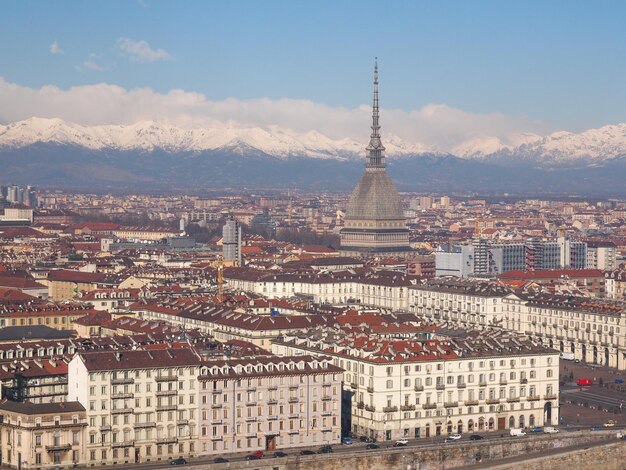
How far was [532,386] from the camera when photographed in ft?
220

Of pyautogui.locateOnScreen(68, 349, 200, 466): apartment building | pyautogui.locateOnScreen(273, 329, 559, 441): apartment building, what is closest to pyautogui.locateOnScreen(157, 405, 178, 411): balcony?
pyautogui.locateOnScreen(68, 349, 200, 466): apartment building

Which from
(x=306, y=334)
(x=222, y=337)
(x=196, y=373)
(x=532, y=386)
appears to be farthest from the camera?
(x=222, y=337)

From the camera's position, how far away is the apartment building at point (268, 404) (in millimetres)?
59812

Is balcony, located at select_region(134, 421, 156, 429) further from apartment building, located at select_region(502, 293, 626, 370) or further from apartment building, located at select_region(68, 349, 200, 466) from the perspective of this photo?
apartment building, located at select_region(502, 293, 626, 370)

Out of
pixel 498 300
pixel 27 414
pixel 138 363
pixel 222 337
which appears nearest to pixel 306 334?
pixel 222 337

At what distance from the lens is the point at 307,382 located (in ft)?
201

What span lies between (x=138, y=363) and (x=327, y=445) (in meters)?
7.45

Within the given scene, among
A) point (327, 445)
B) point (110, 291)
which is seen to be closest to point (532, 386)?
point (327, 445)

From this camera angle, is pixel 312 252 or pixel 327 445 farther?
pixel 312 252

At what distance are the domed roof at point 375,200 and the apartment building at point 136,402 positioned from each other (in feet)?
341

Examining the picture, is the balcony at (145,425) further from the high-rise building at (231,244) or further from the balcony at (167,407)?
the high-rise building at (231,244)

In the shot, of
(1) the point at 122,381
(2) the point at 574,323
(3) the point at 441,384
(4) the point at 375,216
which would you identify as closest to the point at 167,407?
(1) the point at 122,381

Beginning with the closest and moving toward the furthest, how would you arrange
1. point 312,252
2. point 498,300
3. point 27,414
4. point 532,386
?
point 27,414 < point 532,386 < point 498,300 < point 312,252

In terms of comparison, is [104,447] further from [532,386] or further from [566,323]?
[566,323]
